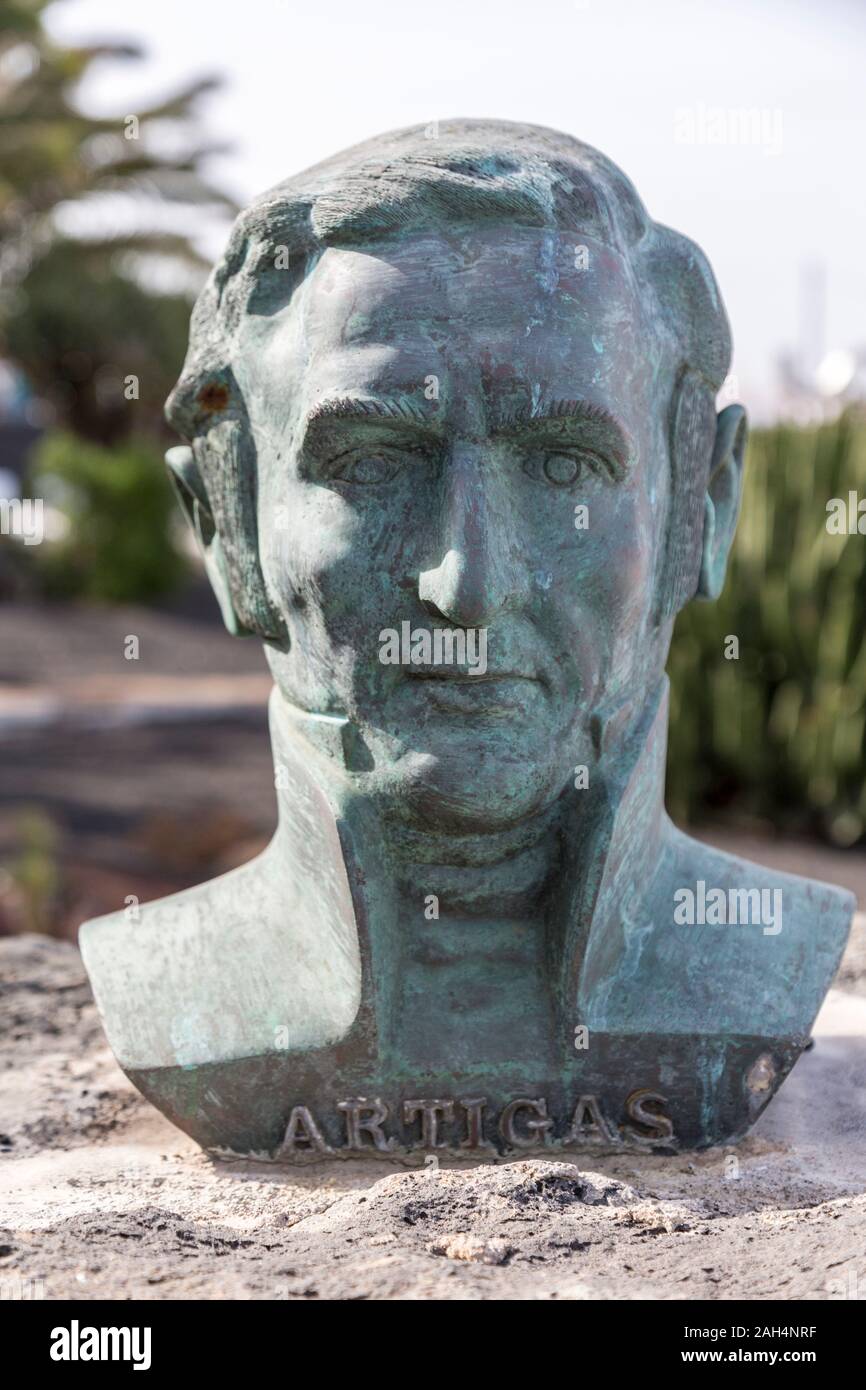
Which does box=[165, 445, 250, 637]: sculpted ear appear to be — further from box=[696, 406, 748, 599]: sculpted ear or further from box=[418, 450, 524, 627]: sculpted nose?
box=[696, 406, 748, 599]: sculpted ear

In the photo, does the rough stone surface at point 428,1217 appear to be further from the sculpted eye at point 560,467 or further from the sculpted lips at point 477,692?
the sculpted eye at point 560,467

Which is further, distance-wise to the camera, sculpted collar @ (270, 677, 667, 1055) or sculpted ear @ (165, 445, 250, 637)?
sculpted ear @ (165, 445, 250, 637)

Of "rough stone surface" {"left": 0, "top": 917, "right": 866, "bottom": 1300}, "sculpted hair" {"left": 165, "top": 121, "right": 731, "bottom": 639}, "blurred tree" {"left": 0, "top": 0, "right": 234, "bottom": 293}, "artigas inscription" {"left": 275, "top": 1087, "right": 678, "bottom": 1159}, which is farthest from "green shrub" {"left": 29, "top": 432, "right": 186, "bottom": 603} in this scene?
"artigas inscription" {"left": 275, "top": 1087, "right": 678, "bottom": 1159}

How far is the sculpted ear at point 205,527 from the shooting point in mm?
3260

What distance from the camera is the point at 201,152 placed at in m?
17.1

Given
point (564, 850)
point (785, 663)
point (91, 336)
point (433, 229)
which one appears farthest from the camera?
point (91, 336)

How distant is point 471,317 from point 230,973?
137cm

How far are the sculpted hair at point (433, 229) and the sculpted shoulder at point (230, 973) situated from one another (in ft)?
1.87

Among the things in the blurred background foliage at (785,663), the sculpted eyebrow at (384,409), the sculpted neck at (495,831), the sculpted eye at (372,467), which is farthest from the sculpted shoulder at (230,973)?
the blurred background foliage at (785,663)

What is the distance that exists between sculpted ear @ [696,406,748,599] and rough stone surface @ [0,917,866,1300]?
3.81 ft

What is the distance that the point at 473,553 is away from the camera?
8.84 feet

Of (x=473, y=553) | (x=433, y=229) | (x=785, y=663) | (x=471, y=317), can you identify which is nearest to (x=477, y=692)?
(x=473, y=553)

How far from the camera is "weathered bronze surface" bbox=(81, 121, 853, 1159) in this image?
278 cm

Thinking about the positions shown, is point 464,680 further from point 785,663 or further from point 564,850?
point 785,663
